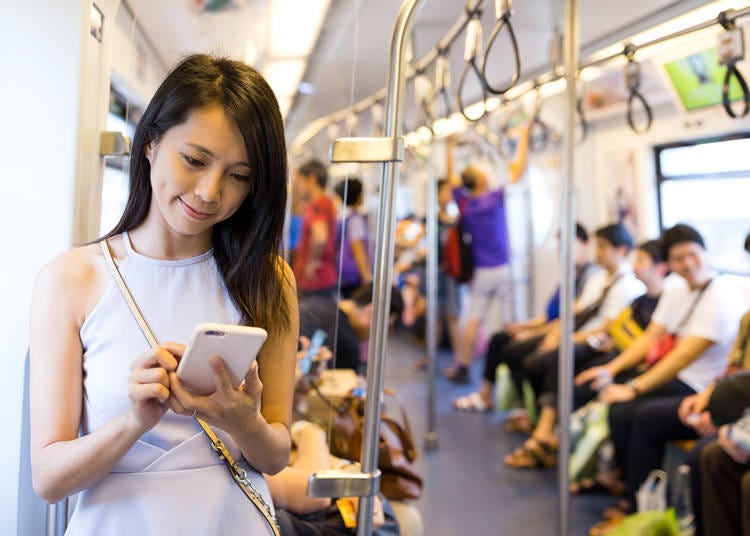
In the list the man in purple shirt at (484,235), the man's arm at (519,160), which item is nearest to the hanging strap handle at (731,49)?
the man in purple shirt at (484,235)

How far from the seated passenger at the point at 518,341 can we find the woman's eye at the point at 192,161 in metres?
3.66

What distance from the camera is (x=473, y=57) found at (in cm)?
221

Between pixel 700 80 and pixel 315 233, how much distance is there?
1.86 meters

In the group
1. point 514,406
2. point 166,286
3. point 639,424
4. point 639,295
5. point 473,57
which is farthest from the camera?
point 514,406

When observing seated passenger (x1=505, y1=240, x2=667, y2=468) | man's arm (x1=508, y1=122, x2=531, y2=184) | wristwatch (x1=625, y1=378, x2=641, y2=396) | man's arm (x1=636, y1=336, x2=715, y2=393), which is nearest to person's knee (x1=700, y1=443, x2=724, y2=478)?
man's arm (x1=636, y1=336, x2=715, y2=393)

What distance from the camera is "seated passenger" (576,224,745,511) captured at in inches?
109

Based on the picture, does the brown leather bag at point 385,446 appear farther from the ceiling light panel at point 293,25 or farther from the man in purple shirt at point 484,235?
the man in purple shirt at point 484,235

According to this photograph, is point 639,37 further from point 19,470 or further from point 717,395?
point 19,470

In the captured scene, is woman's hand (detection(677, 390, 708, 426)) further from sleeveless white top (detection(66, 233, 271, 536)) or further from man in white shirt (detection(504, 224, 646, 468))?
Result: sleeveless white top (detection(66, 233, 271, 536))

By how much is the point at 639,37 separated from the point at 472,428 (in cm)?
266

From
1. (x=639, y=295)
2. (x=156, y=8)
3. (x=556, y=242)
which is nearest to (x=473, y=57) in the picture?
(x=156, y=8)

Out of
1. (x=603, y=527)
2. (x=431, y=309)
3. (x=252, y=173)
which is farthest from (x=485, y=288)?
(x=252, y=173)

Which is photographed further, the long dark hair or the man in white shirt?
the man in white shirt

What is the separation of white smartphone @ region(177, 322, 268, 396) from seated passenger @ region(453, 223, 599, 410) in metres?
3.75
